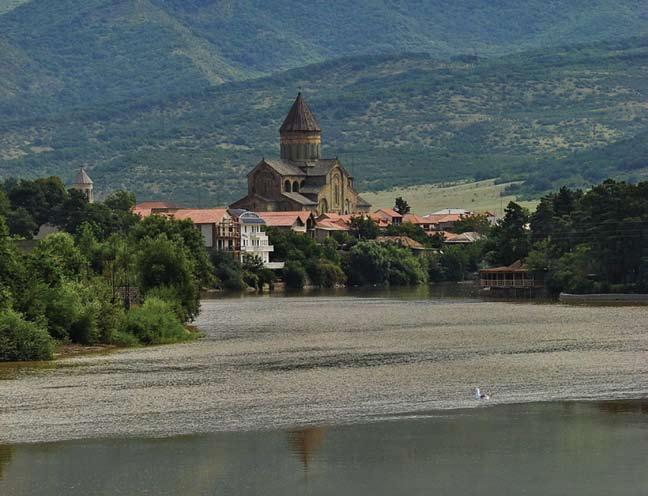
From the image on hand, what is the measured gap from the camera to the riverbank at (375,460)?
33.2m

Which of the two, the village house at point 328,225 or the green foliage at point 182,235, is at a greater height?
the village house at point 328,225

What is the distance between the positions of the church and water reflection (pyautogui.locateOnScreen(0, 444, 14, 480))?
131217 mm

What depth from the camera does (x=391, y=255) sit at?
137500 millimetres

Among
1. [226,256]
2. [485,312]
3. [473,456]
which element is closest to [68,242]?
[485,312]

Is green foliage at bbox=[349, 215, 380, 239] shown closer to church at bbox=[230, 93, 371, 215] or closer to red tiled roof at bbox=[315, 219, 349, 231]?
red tiled roof at bbox=[315, 219, 349, 231]

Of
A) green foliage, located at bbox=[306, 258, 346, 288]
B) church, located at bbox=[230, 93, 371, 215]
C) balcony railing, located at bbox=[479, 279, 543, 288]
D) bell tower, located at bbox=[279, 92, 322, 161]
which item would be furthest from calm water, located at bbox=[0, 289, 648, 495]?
bell tower, located at bbox=[279, 92, 322, 161]

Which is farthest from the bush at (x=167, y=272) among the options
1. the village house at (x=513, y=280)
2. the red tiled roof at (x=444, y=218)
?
the red tiled roof at (x=444, y=218)

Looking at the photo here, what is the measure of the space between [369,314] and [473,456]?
4799cm

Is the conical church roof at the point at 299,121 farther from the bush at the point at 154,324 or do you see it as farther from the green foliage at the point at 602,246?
the bush at the point at 154,324

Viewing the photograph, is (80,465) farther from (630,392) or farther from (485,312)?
(485,312)

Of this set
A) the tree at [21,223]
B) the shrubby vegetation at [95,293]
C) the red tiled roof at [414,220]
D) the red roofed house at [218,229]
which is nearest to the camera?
the shrubby vegetation at [95,293]

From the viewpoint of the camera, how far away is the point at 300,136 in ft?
591

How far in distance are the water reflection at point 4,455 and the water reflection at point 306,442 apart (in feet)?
18.5

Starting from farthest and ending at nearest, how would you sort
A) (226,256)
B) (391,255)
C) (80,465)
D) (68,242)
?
(391,255)
(226,256)
(68,242)
(80,465)
